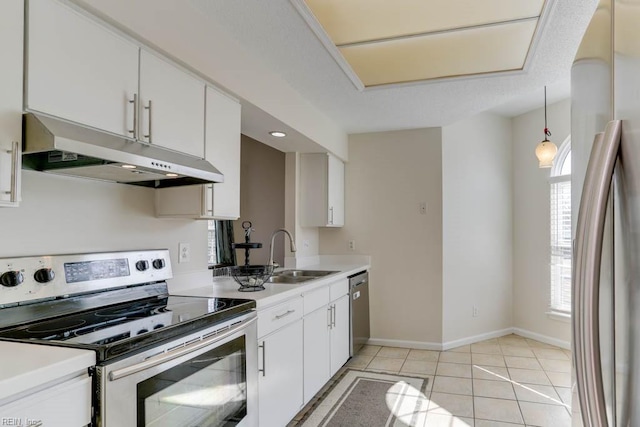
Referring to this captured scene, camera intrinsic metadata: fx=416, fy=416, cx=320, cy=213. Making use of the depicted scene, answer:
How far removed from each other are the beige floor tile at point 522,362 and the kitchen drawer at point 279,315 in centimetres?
235

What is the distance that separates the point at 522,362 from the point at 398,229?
174 cm

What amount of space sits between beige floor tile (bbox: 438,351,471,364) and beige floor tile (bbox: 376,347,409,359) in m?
0.36

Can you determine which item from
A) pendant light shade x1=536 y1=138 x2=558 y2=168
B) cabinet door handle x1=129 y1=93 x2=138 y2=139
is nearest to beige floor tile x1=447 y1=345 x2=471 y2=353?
pendant light shade x1=536 y1=138 x2=558 y2=168

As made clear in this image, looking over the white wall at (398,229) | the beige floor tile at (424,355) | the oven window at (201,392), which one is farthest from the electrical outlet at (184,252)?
the beige floor tile at (424,355)

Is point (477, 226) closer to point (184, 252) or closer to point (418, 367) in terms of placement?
point (418, 367)

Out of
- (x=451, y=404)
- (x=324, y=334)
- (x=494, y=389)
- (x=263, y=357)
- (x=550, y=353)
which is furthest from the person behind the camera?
(x=550, y=353)

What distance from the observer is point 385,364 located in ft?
12.8

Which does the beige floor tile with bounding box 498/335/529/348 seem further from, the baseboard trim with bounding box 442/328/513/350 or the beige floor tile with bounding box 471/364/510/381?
the beige floor tile with bounding box 471/364/510/381

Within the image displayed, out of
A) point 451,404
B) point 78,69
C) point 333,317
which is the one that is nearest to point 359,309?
point 333,317

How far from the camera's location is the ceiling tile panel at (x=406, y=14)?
215cm

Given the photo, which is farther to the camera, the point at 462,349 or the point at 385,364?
the point at 462,349

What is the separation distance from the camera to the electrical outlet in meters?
2.44

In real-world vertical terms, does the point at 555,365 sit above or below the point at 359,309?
below

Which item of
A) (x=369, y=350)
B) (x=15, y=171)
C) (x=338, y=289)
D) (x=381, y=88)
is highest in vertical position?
(x=381, y=88)
